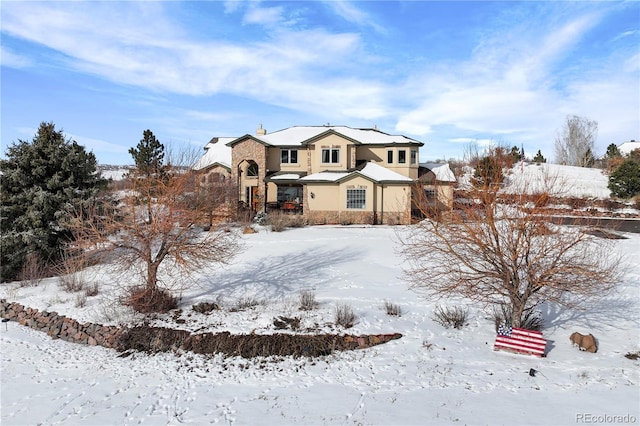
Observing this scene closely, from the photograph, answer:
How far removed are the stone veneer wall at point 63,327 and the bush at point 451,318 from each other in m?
9.25

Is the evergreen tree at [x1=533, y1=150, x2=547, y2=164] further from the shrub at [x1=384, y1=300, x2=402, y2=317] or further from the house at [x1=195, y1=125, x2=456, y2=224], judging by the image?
the shrub at [x1=384, y1=300, x2=402, y2=317]

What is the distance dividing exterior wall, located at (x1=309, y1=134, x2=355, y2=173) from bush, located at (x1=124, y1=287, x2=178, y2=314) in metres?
18.9

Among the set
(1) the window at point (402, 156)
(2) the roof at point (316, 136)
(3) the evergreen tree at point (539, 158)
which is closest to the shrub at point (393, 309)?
(2) the roof at point (316, 136)

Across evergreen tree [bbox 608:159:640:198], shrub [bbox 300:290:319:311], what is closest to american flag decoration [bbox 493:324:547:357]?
shrub [bbox 300:290:319:311]

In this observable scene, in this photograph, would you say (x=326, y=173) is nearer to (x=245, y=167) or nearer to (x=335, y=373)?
(x=245, y=167)

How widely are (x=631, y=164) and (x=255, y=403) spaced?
39.2 m

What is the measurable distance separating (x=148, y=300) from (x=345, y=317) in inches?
241

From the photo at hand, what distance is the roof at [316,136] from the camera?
2897 centimetres

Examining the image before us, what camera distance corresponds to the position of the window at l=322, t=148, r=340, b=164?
2870 centimetres

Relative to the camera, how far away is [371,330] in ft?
33.0

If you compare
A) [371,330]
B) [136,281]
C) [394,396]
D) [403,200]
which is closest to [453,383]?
[394,396]

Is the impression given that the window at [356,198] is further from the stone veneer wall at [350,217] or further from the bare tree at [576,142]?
the bare tree at [576,142]

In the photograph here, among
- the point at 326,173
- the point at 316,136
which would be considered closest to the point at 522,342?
the point at 326,173

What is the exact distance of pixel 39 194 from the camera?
1552cm
